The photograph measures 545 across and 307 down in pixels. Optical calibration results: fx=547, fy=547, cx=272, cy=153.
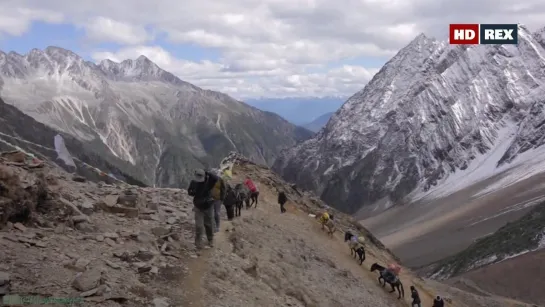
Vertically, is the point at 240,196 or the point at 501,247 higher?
the point at 240,196

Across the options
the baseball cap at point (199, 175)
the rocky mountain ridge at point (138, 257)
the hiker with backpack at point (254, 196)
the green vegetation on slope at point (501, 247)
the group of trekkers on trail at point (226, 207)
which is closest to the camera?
the rocky mountain ridge at point (138, 257)

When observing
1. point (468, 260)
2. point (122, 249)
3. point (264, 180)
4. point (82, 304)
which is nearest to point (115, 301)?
point (82, 304)

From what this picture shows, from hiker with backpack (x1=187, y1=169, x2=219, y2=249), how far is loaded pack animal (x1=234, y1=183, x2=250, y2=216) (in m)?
9.69

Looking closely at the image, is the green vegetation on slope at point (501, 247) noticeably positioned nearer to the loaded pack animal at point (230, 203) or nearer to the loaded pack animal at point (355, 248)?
the loaded pack animal at point (355, 248)

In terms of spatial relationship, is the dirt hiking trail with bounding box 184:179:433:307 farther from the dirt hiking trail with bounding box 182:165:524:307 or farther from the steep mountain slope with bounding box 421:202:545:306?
the steep mountain slope with bounding box 421:202:545:306

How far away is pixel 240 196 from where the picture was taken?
3089cm

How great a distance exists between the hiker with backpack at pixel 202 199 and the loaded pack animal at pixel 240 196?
9687 millimetres

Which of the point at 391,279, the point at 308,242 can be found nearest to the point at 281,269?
the point at 308,242

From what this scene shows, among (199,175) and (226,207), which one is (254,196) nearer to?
(226,207)

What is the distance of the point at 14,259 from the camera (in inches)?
537

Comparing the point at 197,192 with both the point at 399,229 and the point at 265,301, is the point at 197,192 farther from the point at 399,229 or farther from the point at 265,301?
the point at 399,229

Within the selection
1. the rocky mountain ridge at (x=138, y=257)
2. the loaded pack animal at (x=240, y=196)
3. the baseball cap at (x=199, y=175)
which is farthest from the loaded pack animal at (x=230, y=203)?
the baseball cap at (x=199, y=175)

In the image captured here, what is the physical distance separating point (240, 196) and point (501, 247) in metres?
69.5

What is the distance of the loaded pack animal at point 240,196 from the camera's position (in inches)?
1161
